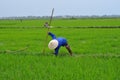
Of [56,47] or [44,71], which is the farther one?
[56,47]

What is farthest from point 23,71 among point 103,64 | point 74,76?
point 103,64

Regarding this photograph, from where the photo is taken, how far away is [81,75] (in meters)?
4.98

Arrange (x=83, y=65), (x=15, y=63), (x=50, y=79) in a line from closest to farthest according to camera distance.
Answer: (x=50, y=79) < (x=83, y=65) < (x=15, y=63)

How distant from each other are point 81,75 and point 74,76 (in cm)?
12

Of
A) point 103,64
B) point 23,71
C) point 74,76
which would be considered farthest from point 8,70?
point 103,64

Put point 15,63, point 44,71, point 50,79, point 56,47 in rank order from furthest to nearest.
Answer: point 56,47 < point 15,63 < point 44,71 < point 50,79

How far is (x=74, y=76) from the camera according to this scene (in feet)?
16.2

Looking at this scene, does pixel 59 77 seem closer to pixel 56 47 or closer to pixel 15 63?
pixel 15 63

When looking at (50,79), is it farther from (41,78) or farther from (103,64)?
(103,64)

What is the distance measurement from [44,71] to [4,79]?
808mm

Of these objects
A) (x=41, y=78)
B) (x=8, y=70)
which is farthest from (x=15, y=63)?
(x=41, y=78)

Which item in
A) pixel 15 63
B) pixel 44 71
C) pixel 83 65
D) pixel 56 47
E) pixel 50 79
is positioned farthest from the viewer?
pixel 56 47

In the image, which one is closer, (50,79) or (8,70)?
(50,79)

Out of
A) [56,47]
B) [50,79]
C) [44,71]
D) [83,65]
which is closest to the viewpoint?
[50,79]
